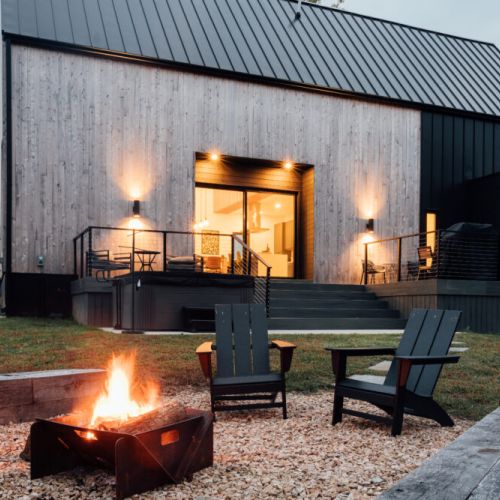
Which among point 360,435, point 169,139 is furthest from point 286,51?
point 360,435

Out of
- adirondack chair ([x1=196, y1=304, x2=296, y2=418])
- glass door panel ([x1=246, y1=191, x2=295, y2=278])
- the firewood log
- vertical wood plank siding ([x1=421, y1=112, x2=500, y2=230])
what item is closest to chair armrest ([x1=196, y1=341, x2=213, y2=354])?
adirondack chair ([x1=196, y1=304, x2=296, y2=418])

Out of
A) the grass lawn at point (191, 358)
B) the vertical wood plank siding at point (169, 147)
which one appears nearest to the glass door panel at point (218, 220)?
the vertical wood plank siding at point (169, 147)

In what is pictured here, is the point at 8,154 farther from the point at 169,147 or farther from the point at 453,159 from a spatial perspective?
the point at 453,159

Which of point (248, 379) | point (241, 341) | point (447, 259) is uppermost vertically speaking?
point (447, 259)

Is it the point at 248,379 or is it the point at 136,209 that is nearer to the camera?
the point at 248,379

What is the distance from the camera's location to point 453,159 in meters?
16.2

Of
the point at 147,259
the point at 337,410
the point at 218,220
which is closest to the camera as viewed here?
the point at 337,410

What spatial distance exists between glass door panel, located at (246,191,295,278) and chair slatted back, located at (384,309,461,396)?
33.3 ft

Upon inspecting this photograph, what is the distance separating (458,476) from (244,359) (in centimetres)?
318

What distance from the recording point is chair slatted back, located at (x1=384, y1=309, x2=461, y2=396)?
4.30 m

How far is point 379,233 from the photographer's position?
15.1 m

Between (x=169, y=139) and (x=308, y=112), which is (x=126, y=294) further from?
(x=308, y=112)

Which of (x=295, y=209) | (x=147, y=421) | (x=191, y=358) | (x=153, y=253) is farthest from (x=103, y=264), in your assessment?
(x=147, y=421)

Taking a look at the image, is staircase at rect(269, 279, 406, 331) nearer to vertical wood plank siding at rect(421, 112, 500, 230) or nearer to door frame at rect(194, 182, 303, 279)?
door frame at rect(194, 182, 303, 279)
